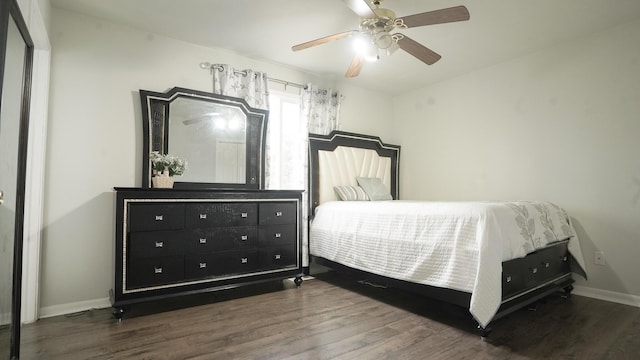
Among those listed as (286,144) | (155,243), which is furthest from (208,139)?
(155,243)

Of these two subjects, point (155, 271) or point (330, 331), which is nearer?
point (330, 331)

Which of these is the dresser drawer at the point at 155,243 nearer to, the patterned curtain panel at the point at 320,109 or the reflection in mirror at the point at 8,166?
the reflection in mirror at the point at 8,166

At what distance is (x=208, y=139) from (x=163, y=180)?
667 mm

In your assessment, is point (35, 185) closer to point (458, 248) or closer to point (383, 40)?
point (383, 40)

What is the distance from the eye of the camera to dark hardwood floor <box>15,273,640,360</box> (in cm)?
196

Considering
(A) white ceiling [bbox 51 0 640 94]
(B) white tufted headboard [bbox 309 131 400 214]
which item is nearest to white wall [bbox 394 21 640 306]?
(A) white ceiling [bbox 51 0 640 94]

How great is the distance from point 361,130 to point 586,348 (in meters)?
Answer: 3.39

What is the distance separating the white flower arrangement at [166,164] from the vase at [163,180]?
4cm

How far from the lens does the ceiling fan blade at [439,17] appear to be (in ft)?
6.78

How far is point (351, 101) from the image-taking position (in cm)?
463

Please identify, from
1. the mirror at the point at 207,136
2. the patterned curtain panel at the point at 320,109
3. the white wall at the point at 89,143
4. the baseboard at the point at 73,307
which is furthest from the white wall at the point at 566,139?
the baseboard at the point at 73,307

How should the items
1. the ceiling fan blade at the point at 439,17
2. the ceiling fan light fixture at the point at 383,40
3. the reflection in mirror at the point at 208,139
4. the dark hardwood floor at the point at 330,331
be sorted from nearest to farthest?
the dark hardwood floor at the point at 330,331, the ceiling fan blade at the point at 439,17, the ceiling fan light fixture at the point at 383,40, the reflection in mirror at the point at 208,139

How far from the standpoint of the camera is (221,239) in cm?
294

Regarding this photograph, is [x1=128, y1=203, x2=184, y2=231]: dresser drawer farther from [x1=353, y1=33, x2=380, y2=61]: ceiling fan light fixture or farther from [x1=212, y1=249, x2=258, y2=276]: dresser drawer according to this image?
[x1=353, y1=33, x2=380, y2=61]: ceiling fan light fixture
